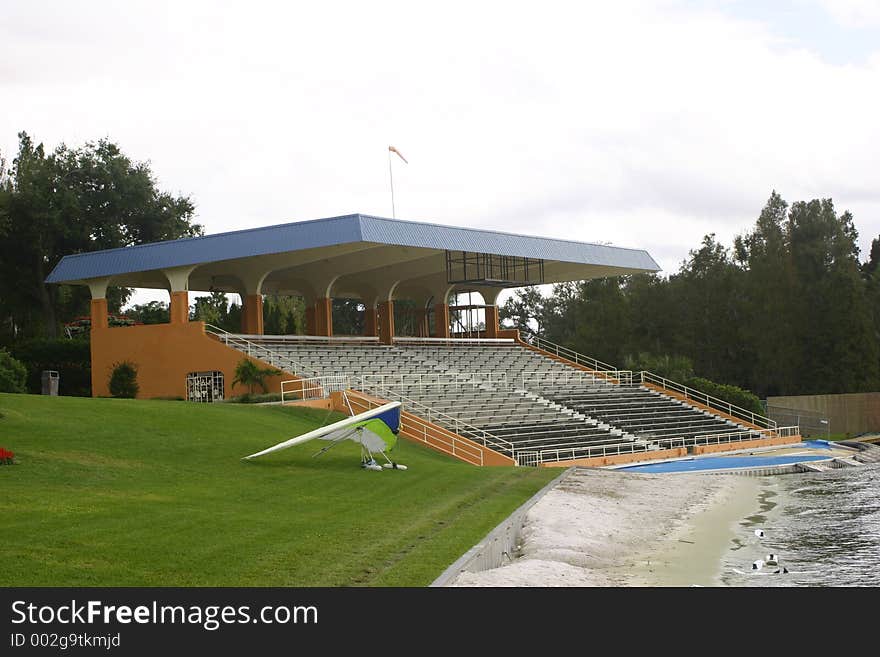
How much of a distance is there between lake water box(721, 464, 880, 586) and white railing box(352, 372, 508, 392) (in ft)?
44.5

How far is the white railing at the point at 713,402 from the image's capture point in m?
42.4

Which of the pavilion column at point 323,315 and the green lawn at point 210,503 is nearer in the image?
the green lawn at point 210,503

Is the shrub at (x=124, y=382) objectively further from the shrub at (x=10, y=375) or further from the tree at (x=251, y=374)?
the tree at (x=251, y=374)

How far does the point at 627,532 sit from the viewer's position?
17.0 m

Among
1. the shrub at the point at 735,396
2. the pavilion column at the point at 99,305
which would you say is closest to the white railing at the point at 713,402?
the shrub at the point at 735,396

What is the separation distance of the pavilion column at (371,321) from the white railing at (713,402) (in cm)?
1332

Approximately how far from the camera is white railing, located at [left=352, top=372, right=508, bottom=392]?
35562 millimetres

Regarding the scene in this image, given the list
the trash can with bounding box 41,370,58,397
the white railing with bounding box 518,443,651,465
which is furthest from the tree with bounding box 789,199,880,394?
the trash can with bounding box 41,370,58,397

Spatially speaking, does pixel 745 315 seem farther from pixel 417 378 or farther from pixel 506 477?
pixel 506 477

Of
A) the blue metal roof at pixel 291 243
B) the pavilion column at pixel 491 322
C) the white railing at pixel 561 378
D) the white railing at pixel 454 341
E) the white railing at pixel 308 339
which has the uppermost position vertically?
the blue metal roof at pixel 291 243

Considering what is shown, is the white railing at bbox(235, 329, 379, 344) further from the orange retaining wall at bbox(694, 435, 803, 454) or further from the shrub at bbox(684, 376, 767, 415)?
the orange retaining wall at bbox(694, 435, 803, 454)

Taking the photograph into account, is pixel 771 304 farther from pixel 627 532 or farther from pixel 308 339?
pixel 627 532

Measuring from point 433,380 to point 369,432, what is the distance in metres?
A: 16.3
